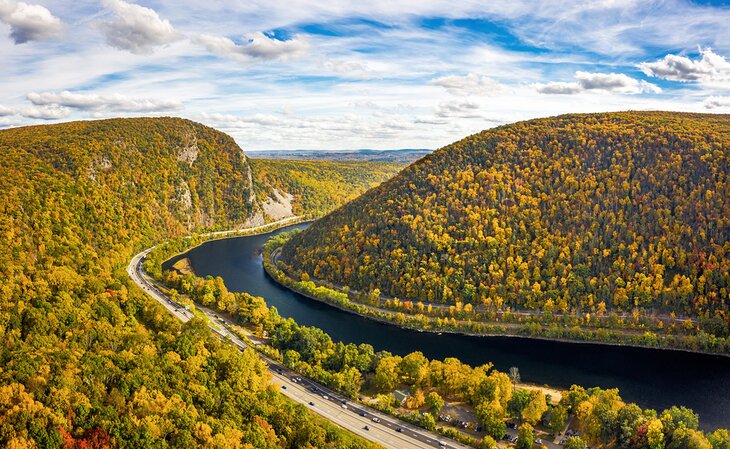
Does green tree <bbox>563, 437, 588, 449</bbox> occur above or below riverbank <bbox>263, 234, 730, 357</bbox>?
above

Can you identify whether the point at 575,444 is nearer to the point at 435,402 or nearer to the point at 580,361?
the point at 435,402

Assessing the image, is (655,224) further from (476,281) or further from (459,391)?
(459,391)

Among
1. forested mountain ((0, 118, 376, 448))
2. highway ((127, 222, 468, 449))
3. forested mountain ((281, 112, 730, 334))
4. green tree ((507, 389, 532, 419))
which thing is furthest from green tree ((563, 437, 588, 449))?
forested mountain ((281, 112, 730, 334))

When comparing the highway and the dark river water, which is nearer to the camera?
the highway

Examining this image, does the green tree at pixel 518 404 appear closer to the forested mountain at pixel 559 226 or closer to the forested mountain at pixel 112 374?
the forested mountain at pixel 112 374

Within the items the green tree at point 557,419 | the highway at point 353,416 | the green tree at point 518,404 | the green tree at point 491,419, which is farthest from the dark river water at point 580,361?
the highway at point 353,416

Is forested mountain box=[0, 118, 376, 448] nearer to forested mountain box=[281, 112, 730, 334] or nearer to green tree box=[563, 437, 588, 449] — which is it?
green tree box=[563, 437, 588, 449]
